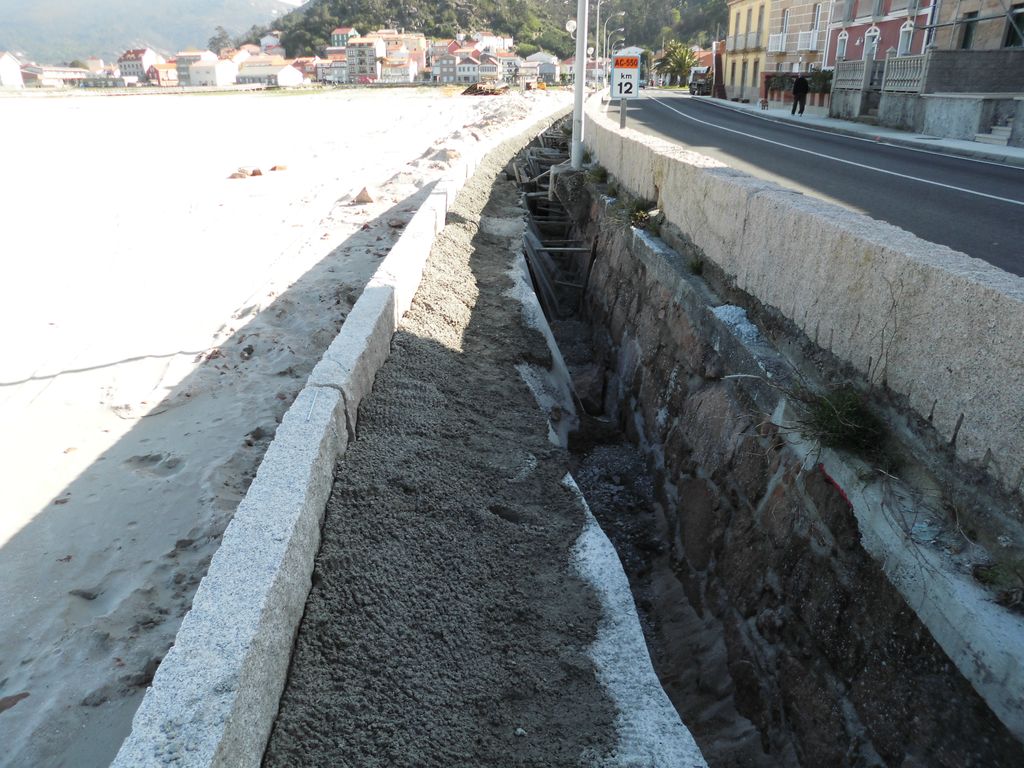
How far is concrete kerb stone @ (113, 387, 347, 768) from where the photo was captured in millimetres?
Result: 2105

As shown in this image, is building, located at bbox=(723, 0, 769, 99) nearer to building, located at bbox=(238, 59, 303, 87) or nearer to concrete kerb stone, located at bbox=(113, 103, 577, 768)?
concrete kerb stone, located at bbox=(113, 103, 577, 768)

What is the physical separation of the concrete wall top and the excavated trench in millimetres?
533

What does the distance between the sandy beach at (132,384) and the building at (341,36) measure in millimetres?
130203

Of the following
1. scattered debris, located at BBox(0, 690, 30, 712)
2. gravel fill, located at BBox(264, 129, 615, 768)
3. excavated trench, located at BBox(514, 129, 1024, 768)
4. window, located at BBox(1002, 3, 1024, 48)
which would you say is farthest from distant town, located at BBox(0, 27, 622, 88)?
scattered debris, located at BBox(0, 690, 30, 712)

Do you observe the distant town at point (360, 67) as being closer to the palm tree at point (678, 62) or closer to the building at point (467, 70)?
the building at point (467, 70)

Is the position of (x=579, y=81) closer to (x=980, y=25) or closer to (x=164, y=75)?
(x=980, y=25)

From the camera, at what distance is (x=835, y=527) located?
11.0ft

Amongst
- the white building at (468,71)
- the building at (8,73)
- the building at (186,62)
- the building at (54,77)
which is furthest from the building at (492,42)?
the building at (8,73)

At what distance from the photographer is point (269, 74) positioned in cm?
11450

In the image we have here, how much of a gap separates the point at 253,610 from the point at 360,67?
127809mm

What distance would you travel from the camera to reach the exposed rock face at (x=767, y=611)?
2617 millimetres

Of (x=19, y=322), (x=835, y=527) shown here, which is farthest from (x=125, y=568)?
(x=19, y=322)

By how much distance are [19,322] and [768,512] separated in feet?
26.3

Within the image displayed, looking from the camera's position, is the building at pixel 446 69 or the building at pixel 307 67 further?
the building at pixel 307 67
